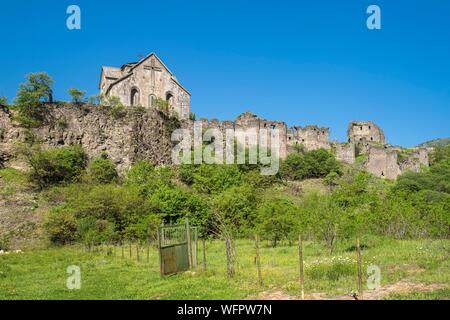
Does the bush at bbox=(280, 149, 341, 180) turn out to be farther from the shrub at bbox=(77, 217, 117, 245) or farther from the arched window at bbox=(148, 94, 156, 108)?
the shrub at bbox=(77, 217, 117, 245)

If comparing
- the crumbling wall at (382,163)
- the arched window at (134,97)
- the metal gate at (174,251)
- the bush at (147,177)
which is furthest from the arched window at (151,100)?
the metal gate at (174,251)

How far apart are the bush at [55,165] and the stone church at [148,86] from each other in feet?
42.8

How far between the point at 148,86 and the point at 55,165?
62.0 ft

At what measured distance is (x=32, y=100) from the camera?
43656 mm

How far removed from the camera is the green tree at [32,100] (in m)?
43.1

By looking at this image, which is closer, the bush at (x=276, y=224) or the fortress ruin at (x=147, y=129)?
the bush at (x=276, y=224)

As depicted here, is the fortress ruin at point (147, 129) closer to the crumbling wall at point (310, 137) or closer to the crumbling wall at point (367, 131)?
the crumbling wall at point (310, 137)

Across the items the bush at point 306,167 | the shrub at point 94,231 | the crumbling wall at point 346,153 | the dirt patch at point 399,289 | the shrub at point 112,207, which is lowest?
the shrub at point 94,231

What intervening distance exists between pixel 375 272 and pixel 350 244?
1084 centimetres

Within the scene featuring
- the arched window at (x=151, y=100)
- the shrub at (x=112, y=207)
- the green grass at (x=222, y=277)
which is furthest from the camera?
the arched window at (x=151, y=100)

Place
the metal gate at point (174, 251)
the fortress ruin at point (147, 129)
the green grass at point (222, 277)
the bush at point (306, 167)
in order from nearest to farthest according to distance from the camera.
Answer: the green grass at point (222, 277)
the metal gate at point (174, 251)
the fortress ruin at point (147, 129)
the bush at point (306, 167)

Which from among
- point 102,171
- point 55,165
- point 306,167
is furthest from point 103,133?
point 306,167

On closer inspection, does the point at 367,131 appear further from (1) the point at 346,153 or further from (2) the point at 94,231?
(2) the point at 94,231
